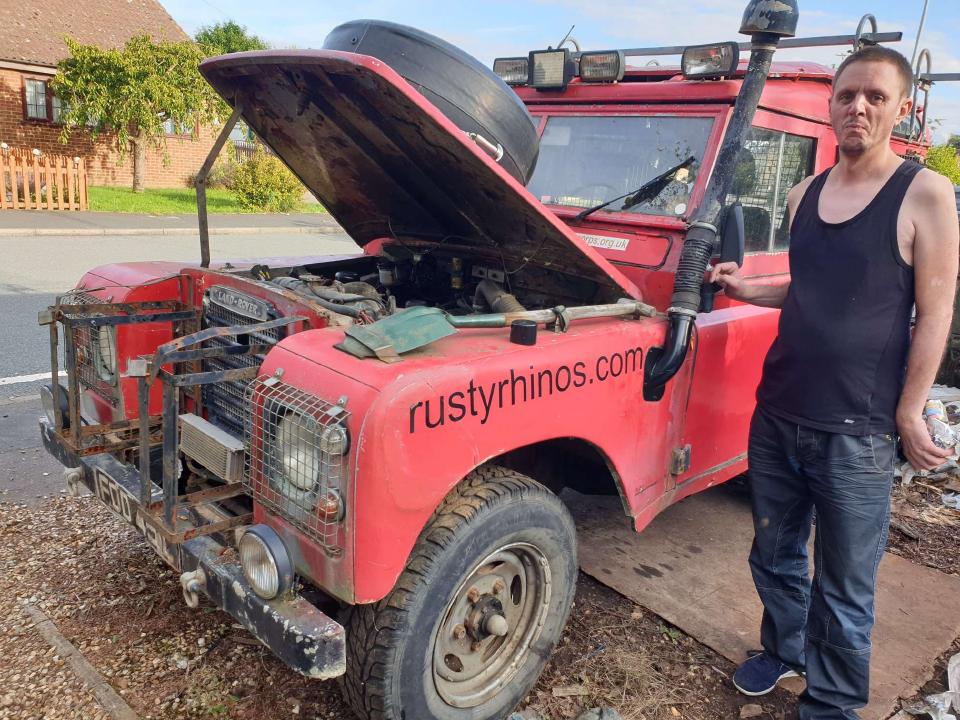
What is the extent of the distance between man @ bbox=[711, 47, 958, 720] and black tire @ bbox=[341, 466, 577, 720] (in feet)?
2.84

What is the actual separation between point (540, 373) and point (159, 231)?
14.5 m

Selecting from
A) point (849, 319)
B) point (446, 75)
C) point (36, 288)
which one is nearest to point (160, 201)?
point (36, 288)

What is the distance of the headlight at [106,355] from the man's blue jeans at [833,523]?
2.66 m

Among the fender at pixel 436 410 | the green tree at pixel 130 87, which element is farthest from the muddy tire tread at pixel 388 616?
the green tree at pixel 130 87

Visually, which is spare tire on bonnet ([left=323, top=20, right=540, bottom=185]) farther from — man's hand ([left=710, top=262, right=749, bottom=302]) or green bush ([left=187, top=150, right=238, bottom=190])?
green bush ([left=187, top=150, right=238, bottom=190])

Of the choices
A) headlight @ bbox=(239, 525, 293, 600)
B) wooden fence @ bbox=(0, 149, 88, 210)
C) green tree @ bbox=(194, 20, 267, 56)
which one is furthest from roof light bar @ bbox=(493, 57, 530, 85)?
green tree @ bbox=(194, 20, 267, 56)

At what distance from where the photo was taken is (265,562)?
2.09 meters

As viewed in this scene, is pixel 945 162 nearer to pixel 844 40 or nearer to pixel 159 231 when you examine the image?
pixel 844 40

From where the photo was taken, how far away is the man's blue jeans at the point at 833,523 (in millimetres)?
2502

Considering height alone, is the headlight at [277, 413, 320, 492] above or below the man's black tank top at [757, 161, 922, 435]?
below

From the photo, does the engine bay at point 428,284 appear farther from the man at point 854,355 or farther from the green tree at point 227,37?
the green tree at point 227,37

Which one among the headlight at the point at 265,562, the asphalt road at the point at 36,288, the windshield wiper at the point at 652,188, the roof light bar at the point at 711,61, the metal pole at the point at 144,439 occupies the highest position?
the roof light bar at the point at 711,61

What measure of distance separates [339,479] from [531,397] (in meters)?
0.67

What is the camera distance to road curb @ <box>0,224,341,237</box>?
43.6 ft
